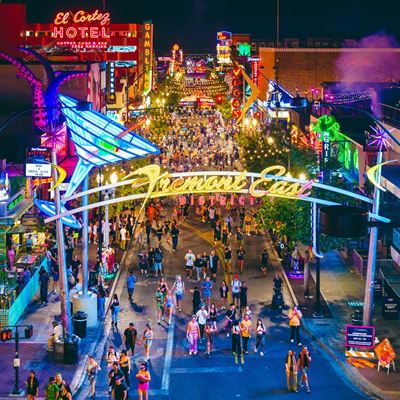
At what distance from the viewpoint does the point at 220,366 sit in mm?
27156

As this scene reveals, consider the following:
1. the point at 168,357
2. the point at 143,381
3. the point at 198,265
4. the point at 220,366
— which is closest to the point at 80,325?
the point at 168,357

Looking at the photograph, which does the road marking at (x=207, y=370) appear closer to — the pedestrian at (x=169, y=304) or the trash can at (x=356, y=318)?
the pedestrian at (x=169, y=304)

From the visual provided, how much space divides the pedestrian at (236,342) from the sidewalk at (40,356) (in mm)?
4507

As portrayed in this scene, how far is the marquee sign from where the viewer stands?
64688 millimetres

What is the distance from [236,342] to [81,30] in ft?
138

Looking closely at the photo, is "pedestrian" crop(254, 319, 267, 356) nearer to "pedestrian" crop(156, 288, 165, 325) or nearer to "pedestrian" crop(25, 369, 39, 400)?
"pedestrian" crop(156, 288, 165, 325)

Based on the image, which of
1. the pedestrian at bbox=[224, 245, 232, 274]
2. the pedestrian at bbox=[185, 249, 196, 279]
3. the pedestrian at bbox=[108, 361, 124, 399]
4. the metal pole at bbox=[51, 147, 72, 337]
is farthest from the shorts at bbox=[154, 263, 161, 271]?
the pedestrian at bbox=[108, 361, 124, 399]

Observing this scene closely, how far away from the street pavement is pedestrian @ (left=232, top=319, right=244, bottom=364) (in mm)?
220

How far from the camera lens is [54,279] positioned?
1448 inches

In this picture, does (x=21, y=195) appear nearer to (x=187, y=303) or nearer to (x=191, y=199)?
(x=187, y=303)

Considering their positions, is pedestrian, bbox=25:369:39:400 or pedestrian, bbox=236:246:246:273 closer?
pedestrian, bbox=25:369:39:400

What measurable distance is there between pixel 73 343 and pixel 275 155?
1118 inches

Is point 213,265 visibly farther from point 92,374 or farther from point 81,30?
point 81,30

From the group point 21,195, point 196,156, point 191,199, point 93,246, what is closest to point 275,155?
point 191,199
